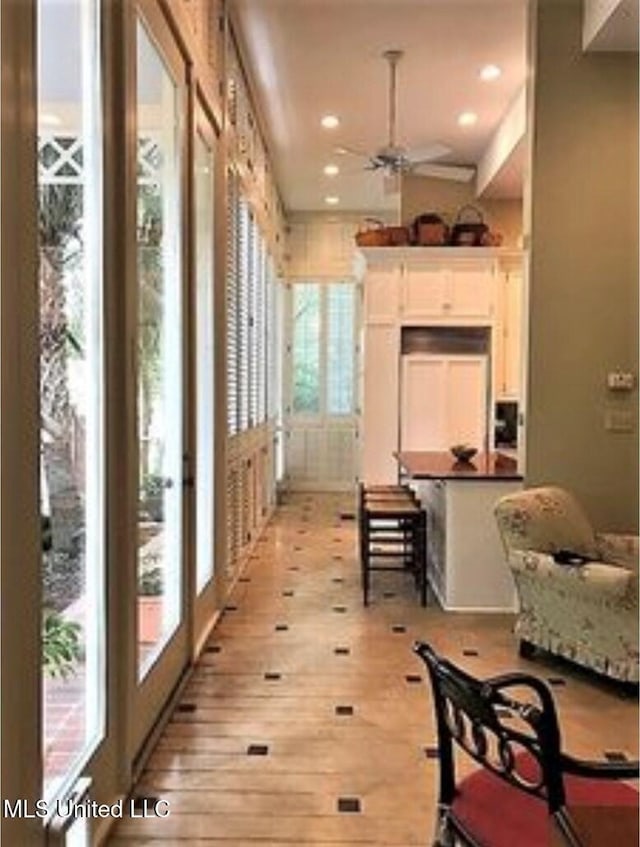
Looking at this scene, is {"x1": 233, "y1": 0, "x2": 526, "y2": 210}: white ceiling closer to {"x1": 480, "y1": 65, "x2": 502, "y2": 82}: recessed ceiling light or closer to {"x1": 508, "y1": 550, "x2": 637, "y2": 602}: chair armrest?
{"x1": 480, "y1": 65, "x2": 502, "y2": 82}: recessed ceiling light

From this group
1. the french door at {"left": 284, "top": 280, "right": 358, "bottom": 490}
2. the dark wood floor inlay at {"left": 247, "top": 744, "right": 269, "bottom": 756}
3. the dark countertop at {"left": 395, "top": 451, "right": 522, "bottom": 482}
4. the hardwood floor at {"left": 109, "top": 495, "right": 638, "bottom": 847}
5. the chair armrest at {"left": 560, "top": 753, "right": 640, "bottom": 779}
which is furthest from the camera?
the french door at {"left": 284, "top": 280, "right": 358, "bottom": 490}

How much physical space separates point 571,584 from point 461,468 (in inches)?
68.1

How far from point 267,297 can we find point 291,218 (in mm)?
3091

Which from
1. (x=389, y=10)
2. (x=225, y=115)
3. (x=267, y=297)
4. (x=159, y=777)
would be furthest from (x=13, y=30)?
(x=267, y=297)

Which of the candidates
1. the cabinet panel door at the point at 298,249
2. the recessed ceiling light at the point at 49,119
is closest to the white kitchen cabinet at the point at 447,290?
the cabinet panel door at the point at 298,249

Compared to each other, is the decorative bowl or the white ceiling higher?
the white ceiling

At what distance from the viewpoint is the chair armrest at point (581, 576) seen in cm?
398

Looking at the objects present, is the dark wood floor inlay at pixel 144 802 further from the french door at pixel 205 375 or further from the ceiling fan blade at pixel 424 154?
the ceiling fan blade at pixel 424 154

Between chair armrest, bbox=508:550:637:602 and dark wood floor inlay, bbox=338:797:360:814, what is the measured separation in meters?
1.65

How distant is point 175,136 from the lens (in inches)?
158

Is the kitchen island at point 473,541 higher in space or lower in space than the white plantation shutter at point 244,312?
lower

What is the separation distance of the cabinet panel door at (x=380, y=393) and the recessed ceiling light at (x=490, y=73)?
2.71 m

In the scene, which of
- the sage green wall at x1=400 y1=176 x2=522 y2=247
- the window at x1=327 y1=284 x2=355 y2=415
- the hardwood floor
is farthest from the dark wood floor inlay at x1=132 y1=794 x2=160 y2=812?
the window at x1=327 y1=284 x2=355 y2=415

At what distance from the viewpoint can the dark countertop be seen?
5.47m
